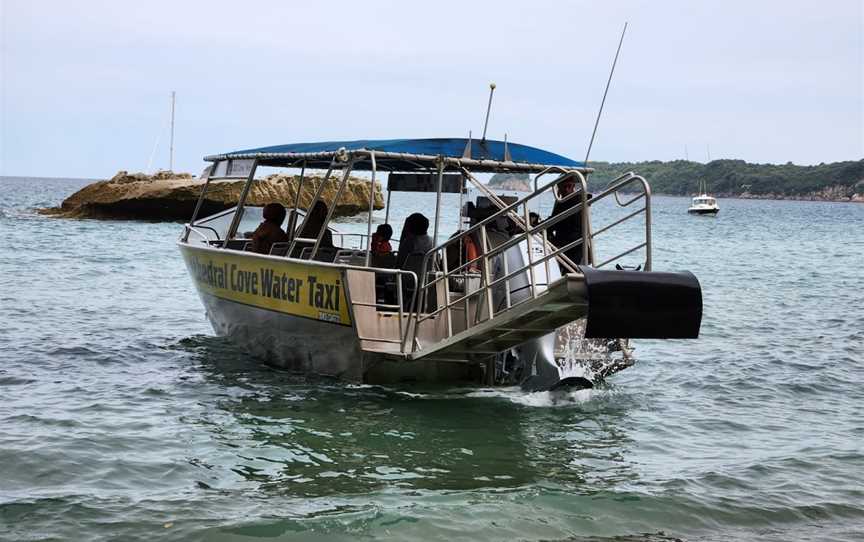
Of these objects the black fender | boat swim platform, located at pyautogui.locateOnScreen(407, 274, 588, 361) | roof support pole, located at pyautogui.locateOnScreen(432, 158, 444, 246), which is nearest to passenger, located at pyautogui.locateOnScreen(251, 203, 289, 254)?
roof support pole, located at pyautogui.locateOnScreen(432, 158, 444, 246)

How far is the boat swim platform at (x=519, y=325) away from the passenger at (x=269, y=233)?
3082 millimetres

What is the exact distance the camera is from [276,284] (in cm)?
1144

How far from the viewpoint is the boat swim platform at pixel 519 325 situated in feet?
28.6

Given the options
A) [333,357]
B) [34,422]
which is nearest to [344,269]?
[333,357]

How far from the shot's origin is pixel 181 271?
27109mm

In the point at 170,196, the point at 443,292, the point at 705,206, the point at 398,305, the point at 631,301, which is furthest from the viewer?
the point at 705,206

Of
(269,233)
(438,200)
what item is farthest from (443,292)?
(269,233)

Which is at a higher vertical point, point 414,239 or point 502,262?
point 414,239

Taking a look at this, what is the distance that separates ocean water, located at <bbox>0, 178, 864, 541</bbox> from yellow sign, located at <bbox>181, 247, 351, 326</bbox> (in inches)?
36.2

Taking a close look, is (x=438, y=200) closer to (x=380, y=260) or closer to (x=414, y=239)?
(x=414, y=239)

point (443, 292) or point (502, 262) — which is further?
point (443, 292)

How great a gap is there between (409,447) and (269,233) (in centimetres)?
415

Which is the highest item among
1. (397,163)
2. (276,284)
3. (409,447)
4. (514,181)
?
(397,163)

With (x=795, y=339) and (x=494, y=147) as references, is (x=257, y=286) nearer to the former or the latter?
(x=494, y=147)
